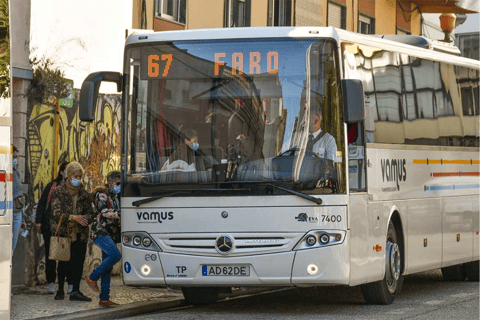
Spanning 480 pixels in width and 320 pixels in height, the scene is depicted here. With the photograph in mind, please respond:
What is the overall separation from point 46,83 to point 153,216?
4113mm

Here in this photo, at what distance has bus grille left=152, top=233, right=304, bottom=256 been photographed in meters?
13.0

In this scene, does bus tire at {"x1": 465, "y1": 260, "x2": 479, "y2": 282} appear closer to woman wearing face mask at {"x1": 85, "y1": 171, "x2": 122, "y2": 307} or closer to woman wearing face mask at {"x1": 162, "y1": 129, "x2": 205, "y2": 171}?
woman wearing face mask at {"x1": 85, "y1": 171, "x2": 122, "y2": 307}

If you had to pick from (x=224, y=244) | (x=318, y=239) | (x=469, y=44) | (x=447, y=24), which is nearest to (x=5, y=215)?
(x=224, y=244)

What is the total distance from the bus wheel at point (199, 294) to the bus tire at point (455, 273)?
4805 millimetres

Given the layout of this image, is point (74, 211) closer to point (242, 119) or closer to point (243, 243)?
point (243, 243)

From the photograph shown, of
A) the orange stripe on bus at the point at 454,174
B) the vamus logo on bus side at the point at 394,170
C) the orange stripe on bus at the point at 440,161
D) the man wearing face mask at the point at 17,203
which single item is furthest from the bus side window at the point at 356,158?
the man wearing face mask at the point at 17,203

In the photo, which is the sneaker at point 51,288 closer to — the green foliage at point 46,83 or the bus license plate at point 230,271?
the green foliage at point 46,83

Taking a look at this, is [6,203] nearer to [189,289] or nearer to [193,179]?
[193,179]

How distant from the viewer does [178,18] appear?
2272cm

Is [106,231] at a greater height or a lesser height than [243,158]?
lesser

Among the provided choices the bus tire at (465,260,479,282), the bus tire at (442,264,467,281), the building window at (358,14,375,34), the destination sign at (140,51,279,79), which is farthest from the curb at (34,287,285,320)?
the building window at (358,14,375,34)

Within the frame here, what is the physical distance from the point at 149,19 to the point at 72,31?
323cm

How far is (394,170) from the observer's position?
14797 millimetres

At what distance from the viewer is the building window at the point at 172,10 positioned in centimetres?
2195
